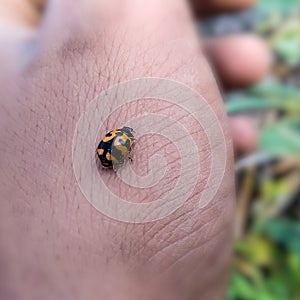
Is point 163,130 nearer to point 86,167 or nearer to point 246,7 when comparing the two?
point 86,167

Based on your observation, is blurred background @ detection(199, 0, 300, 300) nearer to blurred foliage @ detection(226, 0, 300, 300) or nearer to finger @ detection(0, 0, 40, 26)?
Result: blurred foliage @ detection(226, 0, 300, 300)

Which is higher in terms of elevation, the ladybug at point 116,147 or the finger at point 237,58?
the finger at point 237,58

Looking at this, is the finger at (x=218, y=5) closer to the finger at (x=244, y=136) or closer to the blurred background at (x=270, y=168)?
the blurred background at (x=270, y=168)

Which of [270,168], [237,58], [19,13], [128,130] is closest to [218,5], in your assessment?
[237,58]

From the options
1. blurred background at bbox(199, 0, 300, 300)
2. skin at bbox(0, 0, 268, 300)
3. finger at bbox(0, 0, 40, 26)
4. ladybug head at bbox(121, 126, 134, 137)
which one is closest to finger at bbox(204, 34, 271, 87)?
blurred background at bbox(199, 0, 300, 300)

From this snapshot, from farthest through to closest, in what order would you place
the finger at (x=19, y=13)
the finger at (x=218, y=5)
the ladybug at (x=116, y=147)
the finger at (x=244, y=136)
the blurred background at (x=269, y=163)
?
the finger at (x=218, y=5)
the finger at (x=244, y=136)
the blurred background at (x=269, y=163)
the finger at (x=19, y=13)
the ladybug at (x=116, y=147)

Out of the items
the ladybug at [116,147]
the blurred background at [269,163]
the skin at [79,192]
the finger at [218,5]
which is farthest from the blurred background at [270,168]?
the ladybug at [116,147]

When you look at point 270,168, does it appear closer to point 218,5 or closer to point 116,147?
point 218,5
